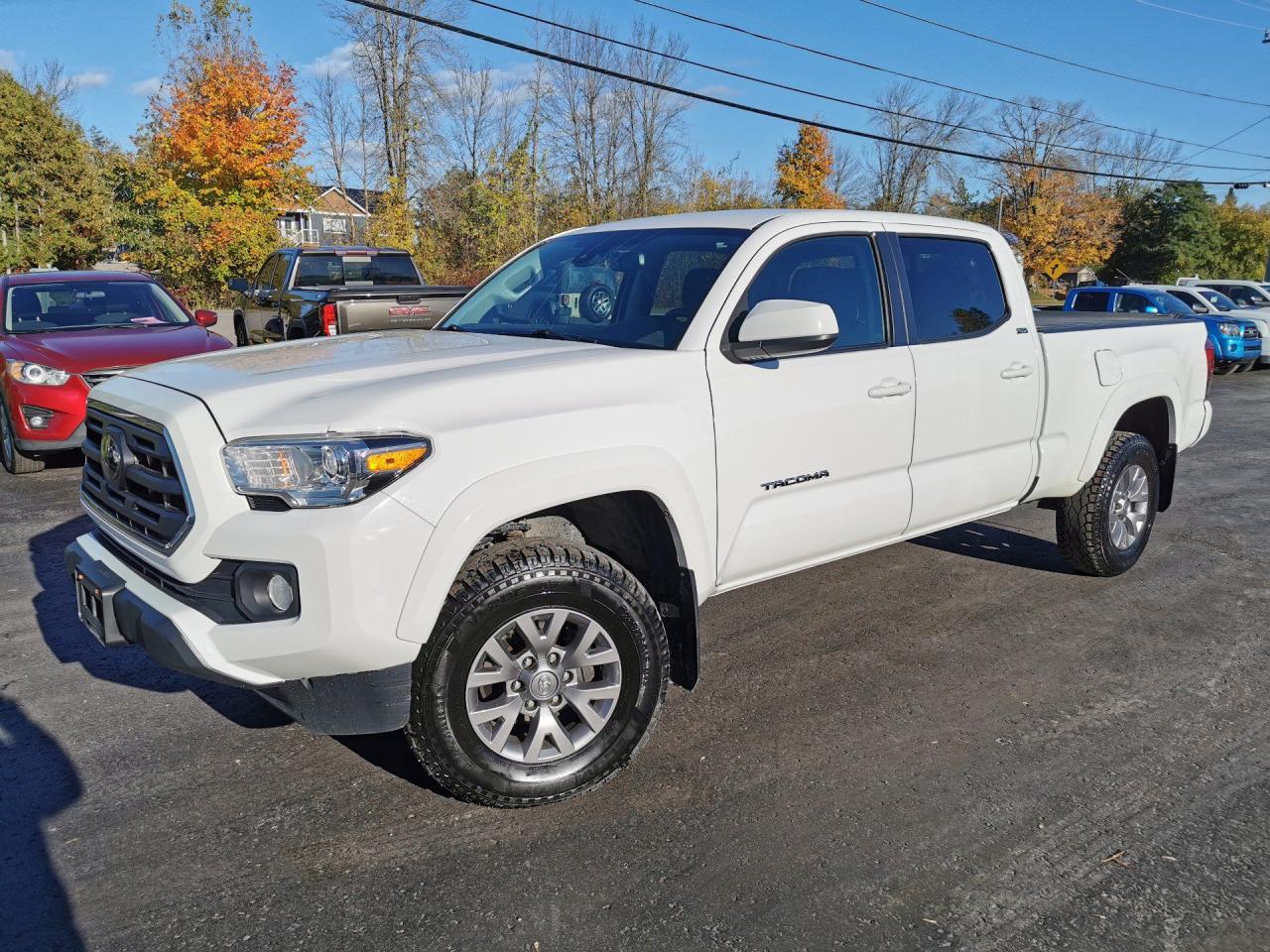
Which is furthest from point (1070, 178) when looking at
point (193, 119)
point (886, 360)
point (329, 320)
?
point (886, 360)

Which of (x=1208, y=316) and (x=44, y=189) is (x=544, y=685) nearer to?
(x=1208, y=316)

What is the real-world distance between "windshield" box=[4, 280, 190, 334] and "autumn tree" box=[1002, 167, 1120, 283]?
43164mm

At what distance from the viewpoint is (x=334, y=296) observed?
381 inches

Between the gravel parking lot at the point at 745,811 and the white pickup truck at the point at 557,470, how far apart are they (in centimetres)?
34

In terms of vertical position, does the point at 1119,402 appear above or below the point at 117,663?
above

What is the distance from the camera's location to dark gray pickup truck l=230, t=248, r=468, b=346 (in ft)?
30.3

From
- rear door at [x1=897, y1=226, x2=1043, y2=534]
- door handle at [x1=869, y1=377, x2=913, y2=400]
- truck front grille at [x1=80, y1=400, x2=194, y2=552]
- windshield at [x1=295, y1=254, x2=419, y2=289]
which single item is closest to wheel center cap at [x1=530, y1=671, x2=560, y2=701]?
truck front grille at [x1=80, y1=400, x2=194, y2=552]

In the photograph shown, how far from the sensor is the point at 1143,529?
227 inches

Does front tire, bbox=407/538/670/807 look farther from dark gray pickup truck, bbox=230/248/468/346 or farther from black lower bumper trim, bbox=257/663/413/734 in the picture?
dark gray pickup truck, bbox=230/248/468/346

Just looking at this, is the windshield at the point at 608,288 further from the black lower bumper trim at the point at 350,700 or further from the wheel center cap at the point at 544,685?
the black lower bumper trim at the point at 350,700

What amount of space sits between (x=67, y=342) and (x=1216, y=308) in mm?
20455

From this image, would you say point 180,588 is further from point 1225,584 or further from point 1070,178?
point 1070,178

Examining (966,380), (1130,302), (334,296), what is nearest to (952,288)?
(966,380)

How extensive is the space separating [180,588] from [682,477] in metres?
1.63
